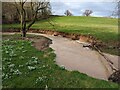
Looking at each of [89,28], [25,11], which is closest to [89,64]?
[89,28]

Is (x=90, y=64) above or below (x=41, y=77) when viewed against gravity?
below

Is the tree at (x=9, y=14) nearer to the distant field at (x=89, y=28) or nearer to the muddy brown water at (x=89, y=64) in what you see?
the distant field at (x=89, y=28)

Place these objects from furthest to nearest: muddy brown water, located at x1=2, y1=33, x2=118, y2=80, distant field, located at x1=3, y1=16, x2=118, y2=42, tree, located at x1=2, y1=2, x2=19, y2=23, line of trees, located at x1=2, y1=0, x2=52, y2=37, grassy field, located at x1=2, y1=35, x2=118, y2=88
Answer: tree, located at x1=2, y1=2, x2=19, y2=23
line of trees, located at x1=2, y1=0, x2=52, y2=37
distant field, located at x1=3, y1=16, x2=118, y2=42
muddy brown water, located at x1=2, y1=33, x2=118, y2=80
grassy field, located at x1=2, y1=35, x2=118, y2=88

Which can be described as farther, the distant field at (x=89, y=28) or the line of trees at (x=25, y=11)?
the line of trees at (x=25, y=11)

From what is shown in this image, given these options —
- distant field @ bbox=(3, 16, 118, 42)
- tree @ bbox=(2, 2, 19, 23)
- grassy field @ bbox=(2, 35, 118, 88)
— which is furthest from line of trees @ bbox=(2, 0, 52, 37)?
grassy field @ bbox=(2, 35, 118, 88)

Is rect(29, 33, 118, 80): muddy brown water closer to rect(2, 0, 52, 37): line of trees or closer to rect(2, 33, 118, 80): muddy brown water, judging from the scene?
rect(2, 33, 118, 80): muddy brown water

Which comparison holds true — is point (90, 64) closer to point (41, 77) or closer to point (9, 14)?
point (41, 77)

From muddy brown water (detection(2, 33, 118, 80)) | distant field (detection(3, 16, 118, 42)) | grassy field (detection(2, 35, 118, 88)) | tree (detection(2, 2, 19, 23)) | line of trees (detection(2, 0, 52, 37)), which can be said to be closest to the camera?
grassy field (detection(2, 35, 118, 88))

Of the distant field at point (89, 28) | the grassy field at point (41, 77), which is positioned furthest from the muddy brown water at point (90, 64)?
the distant field at point (89, 28)

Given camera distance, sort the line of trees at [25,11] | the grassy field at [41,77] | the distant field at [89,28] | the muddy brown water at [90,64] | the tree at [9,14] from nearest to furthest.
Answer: the grassy field at [41,77] → the muddy brown water at [90,64] → the distant field at [89,28] → the line of trees at [25,11] → the tree at [9,14]

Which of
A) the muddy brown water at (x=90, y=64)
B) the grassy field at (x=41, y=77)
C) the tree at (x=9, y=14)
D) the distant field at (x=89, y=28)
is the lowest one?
the muddy brown water at (x=90, y=64)

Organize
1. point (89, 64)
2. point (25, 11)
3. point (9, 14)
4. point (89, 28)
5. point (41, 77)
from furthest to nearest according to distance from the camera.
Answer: point (9, 14) < point (25, 11) < point (89, 28) < point (89, 64) < point (41, 77)

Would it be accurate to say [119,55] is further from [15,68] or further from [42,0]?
[42,0]

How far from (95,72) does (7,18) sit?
42577 mm
